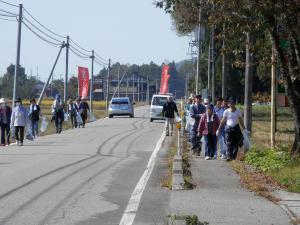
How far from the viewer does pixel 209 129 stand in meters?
18.9

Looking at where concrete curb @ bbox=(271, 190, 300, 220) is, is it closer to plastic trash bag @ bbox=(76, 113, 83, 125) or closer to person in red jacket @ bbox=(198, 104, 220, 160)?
person in red jacket @ bbox=(198, 104, 220, 160)

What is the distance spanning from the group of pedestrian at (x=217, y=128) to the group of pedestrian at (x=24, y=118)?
6.63 meters

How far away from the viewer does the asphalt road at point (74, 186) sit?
33.0 feet

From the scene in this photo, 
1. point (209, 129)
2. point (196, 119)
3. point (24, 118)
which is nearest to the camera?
point (209, 129)

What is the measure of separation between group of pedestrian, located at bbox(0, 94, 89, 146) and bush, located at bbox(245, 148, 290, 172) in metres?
9.55

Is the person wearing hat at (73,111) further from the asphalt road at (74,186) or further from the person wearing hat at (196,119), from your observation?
the person wearing hat at (196,119)

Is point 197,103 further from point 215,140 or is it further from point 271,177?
point 271,177

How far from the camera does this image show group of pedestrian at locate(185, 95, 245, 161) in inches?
717

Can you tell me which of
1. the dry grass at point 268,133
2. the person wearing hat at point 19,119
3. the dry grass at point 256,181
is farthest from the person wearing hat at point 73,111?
the dry grass at point 256,181

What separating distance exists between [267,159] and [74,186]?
514cm

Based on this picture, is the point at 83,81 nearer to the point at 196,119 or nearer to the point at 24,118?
the point at 24,118

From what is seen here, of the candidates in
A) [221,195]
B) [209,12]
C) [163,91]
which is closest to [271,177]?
[221,195]

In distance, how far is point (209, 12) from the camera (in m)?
16.2

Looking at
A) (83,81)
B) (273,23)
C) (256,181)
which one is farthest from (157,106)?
(256,181)
